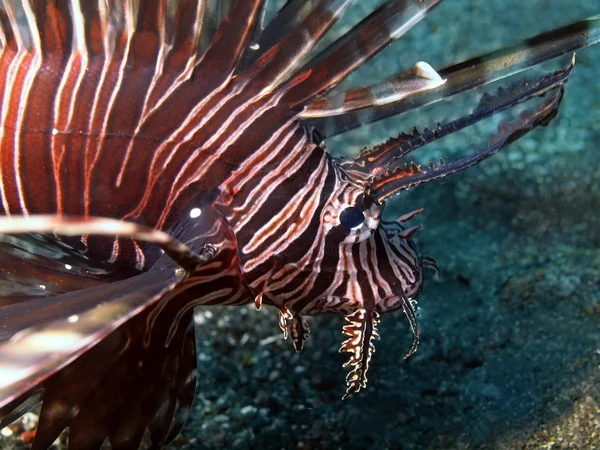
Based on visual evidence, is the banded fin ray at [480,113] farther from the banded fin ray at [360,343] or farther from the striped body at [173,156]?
the banded fin ray at [360,343]

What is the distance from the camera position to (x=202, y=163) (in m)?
2.35

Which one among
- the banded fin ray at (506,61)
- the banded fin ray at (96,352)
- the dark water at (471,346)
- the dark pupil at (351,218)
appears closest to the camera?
the banded fin ray at (96,352)

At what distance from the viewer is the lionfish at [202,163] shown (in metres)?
2.21

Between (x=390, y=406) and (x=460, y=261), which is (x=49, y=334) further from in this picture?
(x=460, y=261)

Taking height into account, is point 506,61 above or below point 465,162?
above

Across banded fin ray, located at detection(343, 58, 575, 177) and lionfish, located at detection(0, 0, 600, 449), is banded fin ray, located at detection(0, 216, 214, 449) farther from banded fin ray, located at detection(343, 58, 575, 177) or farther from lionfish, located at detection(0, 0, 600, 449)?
banded fin ray, located at detection(343, 58, 575, 177)

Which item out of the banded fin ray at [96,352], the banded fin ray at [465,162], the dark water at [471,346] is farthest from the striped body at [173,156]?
the dark water at [471,346]

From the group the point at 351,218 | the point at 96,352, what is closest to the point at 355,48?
the point at 351,218

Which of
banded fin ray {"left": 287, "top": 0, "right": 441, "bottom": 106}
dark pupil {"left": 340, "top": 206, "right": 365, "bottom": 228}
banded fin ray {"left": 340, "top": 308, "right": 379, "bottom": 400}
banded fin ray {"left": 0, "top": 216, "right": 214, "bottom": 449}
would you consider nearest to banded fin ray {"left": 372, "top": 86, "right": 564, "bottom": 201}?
dark pupil {"left": 340, "top": 206, "right": 365, "bottom": 228}

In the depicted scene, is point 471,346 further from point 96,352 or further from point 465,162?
point 96,352

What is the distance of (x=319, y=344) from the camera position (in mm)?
3539

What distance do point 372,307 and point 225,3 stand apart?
1.40m

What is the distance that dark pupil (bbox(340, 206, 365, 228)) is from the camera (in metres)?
2.27

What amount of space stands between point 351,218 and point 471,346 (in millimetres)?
1506
